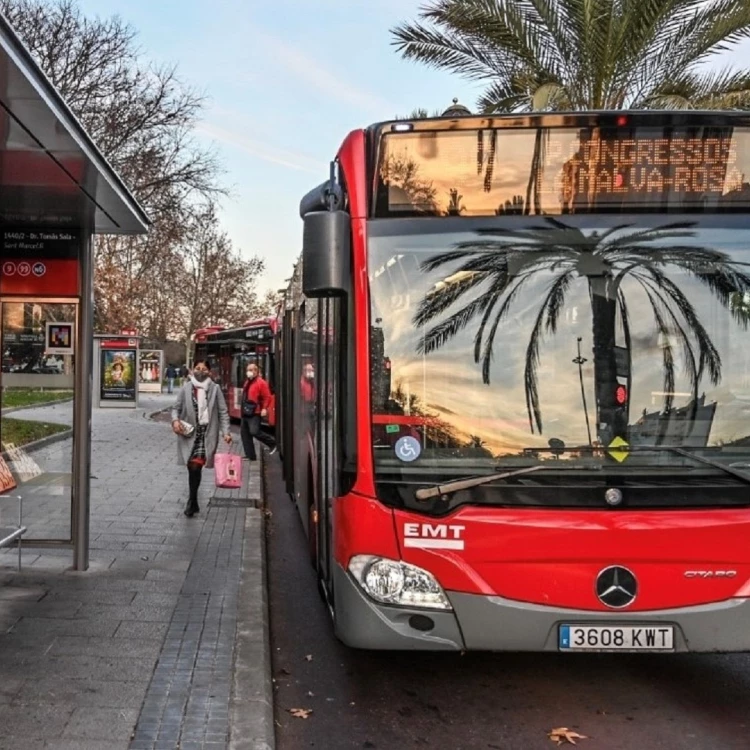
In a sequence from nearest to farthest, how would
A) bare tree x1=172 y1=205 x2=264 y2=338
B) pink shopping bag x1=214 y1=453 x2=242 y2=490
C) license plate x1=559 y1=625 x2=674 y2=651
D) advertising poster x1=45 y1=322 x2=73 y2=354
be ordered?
license plate x1=559 y1=625 x2=674 y2=651 < advertising poster x1=45 y1=322 x2=73 y2=354 < pink shopping bag x1=214 y1=453 x2=242 y2=490 < bare tree x1=172 y1=205 x2=264 y2=338

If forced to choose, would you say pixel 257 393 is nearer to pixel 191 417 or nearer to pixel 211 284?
pixel 191 417

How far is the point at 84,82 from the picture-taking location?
22.3 meters

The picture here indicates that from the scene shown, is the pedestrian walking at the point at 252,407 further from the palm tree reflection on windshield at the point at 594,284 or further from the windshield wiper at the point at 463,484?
the windshield wiper at the point at 463,484

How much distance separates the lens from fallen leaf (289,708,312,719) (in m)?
4.67

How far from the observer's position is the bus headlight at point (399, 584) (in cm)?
425

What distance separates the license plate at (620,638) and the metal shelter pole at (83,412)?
14.7 ft

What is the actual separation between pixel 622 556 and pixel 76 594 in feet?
13.4

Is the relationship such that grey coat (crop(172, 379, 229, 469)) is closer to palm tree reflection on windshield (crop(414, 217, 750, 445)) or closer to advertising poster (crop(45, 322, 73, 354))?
Result: advertising poster (crop(45, 322, 73, 354))

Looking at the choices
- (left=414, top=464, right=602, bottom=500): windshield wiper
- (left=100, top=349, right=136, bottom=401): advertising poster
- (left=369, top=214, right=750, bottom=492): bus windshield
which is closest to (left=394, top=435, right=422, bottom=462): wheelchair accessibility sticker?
(left=369, top=214, right=750, bottom=492): bus windshield

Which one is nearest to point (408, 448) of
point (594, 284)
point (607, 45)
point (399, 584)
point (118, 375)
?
point (399, 584)

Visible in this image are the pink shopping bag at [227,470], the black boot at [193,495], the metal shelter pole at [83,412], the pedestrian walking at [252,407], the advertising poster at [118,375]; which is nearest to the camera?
the metal shelter pole at [83,412]

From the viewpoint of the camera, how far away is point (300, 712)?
4.72 metres

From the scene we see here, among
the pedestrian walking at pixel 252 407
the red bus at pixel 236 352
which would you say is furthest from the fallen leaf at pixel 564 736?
the red bus at pixel 236 352

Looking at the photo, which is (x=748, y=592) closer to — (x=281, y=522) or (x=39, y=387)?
(x=39, y=387)
